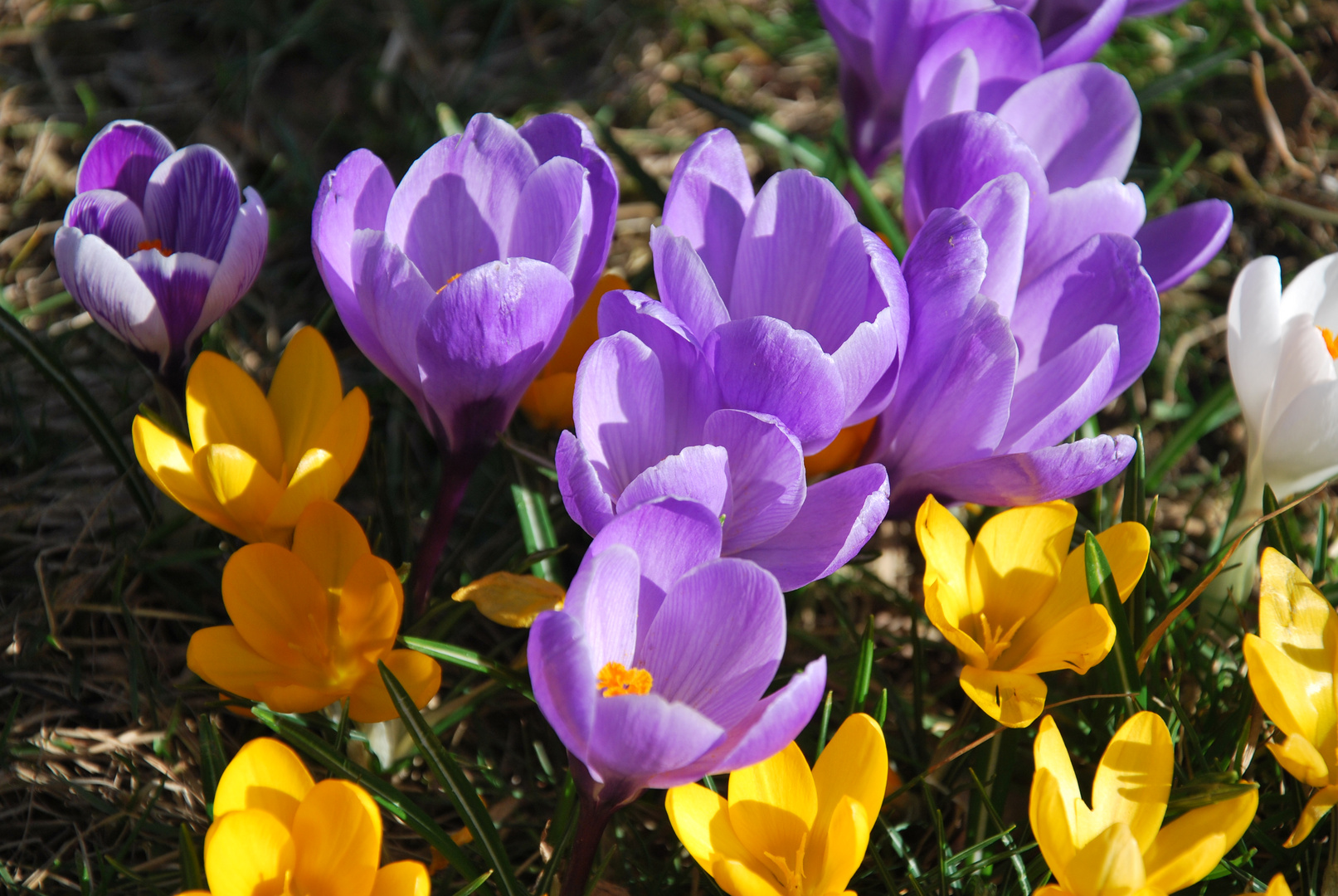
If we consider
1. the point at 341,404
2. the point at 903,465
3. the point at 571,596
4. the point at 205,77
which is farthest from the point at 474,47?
the point at 571,596

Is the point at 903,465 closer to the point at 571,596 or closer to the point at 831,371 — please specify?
the point at 831,371

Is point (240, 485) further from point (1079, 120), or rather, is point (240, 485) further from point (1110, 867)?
point (1079, 120)

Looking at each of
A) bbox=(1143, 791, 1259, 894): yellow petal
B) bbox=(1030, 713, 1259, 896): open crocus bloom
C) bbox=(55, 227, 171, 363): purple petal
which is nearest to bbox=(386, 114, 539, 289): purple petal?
bbox=(55, 227, 171, 363): purple petal

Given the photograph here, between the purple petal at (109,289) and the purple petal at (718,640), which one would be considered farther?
the purple petal at (109,289)

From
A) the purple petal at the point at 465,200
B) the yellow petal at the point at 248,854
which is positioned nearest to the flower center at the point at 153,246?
the purple petal at the point at 465,200

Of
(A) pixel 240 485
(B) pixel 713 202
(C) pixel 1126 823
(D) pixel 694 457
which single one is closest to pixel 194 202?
(A) pixel 240 485

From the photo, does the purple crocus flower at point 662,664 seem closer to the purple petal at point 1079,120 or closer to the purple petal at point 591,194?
the purple petal at point 591,194
